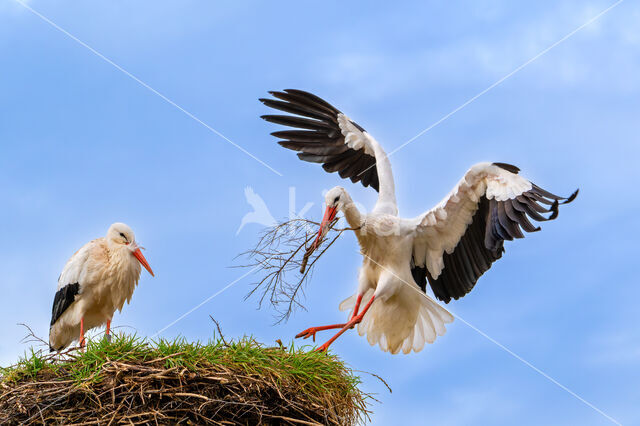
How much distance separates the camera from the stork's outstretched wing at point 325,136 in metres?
6.63

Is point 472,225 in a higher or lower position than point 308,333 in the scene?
higher

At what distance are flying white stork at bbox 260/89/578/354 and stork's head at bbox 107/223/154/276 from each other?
1.26 m

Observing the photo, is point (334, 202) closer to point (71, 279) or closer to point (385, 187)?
point (385, 187)

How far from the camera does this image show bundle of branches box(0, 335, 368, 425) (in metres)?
3.83

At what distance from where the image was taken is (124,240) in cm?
560

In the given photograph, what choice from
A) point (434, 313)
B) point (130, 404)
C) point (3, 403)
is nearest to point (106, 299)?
point (3, 403)

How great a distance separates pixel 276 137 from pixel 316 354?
2.58 m

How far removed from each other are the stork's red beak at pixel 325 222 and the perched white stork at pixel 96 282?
4.13ft

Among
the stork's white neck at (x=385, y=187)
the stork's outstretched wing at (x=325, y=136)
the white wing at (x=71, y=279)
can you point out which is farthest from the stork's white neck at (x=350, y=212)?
the white wing at (x=71, y=279)

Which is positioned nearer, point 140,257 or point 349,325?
point 349,325

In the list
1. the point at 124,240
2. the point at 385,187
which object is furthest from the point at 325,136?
the point at 124,240

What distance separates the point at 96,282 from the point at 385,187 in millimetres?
2203

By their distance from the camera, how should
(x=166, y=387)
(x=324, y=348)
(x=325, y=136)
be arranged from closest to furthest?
(x=166, y=387)
(x=324, y=348)
(x=325, y=136)

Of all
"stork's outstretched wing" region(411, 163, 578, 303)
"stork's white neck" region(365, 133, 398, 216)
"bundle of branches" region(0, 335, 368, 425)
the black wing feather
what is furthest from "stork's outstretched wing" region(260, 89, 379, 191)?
"bundle of branches" region(0, 335, 368, 425)
